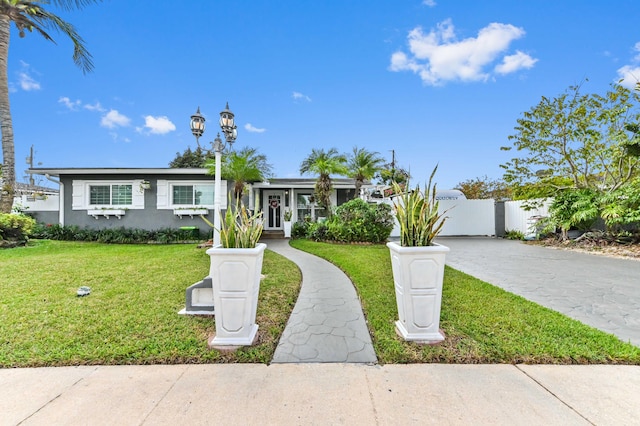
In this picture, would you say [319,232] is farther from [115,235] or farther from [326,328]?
[115,235]

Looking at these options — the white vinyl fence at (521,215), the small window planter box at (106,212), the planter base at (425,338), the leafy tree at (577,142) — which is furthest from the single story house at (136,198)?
the white vinyl fence at (521,215)

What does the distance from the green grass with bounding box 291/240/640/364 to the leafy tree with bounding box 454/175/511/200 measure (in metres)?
19.3

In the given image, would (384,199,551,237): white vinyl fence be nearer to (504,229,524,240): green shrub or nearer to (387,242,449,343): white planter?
(504,229,524,240): green shrub

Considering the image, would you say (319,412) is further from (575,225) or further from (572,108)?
(572,108)

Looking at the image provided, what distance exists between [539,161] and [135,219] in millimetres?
17793

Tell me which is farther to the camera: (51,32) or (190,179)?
(190,179)

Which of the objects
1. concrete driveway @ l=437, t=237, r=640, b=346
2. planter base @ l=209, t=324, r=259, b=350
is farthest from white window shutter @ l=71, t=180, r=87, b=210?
concrete driveway @ l=437, t=237, r=640, b=346

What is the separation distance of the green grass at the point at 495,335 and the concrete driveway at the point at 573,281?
1.53ft

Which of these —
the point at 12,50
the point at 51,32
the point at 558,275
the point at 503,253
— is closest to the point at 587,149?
the point at 503,253

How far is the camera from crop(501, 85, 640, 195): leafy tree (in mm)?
9562

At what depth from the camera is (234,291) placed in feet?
8.52

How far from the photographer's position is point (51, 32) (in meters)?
10.9

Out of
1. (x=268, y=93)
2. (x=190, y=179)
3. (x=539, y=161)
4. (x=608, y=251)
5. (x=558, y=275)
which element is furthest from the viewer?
(x=268, y=93)

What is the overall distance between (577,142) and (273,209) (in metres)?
13.8
